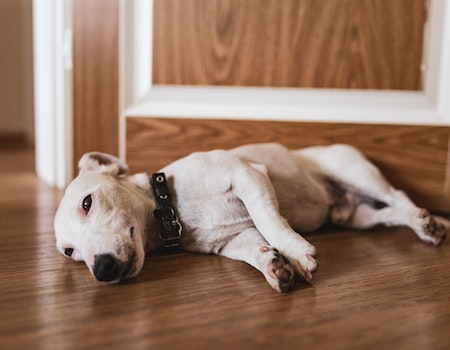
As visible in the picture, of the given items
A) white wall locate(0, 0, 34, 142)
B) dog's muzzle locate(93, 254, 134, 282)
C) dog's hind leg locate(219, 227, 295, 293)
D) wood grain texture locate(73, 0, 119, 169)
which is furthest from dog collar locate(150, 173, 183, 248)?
white wall locate(0, 0, 34, 142)

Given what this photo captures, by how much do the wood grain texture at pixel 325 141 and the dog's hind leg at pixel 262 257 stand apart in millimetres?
653

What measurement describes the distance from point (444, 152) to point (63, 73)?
1517 mm

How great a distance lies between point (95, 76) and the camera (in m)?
2.13

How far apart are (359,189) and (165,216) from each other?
2.45ft

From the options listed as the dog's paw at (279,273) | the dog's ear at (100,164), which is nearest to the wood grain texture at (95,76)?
the dog's ear at (100,164)

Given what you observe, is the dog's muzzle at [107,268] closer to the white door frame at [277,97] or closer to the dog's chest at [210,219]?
the dog's chest at [210,219]

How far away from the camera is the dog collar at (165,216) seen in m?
1.46

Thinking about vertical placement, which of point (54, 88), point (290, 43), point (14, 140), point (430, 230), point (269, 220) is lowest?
point (14, 140)

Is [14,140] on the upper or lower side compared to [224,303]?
lower

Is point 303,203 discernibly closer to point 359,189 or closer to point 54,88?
point 359,189

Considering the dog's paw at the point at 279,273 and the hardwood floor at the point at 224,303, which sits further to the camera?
the dog's paw at the point at 279,273

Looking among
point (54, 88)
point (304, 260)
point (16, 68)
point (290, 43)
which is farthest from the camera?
point (16, 68)

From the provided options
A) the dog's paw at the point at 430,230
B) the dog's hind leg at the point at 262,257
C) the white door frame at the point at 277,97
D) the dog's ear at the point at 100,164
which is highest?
the white door frame at the point at 277,97

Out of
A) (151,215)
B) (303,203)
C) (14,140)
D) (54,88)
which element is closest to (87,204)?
(151,215)
